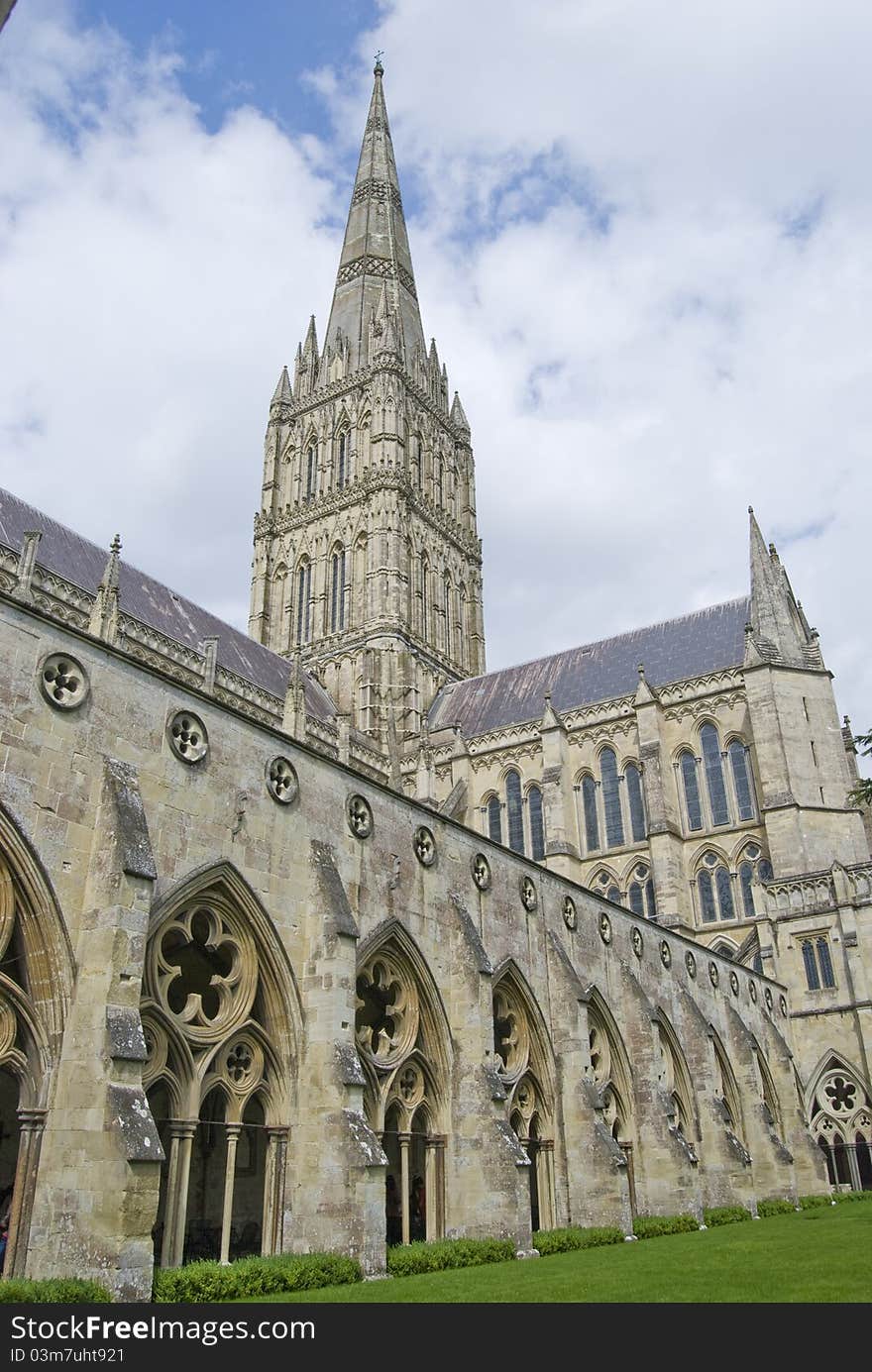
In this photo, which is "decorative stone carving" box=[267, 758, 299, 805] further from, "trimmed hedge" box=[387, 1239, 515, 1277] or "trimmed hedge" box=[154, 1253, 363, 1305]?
"trimmed hedge" box=[387, 1239, 515, 1277]

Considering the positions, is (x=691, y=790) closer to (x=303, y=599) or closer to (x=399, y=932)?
(x=303, y=599)

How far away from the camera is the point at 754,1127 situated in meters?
26.7

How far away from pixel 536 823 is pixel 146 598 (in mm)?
18372

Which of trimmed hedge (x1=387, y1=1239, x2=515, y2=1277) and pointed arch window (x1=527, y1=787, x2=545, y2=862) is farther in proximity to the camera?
pointed arch window (x1=527, y1=787, x2=545, y2=862)

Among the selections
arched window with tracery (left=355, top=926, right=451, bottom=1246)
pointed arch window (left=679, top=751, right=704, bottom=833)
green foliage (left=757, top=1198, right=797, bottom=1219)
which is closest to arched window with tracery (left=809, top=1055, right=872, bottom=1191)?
green foliage (left=757, top=1198, right=797, bottom=1219)

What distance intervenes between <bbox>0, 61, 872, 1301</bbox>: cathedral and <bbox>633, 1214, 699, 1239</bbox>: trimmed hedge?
543 millimetres

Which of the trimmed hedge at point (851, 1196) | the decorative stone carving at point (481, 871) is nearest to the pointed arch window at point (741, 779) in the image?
the trimmed hedge at point (851, 1196)

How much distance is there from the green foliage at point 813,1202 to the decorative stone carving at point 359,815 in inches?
686

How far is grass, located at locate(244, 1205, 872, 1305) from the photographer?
31.8ft
